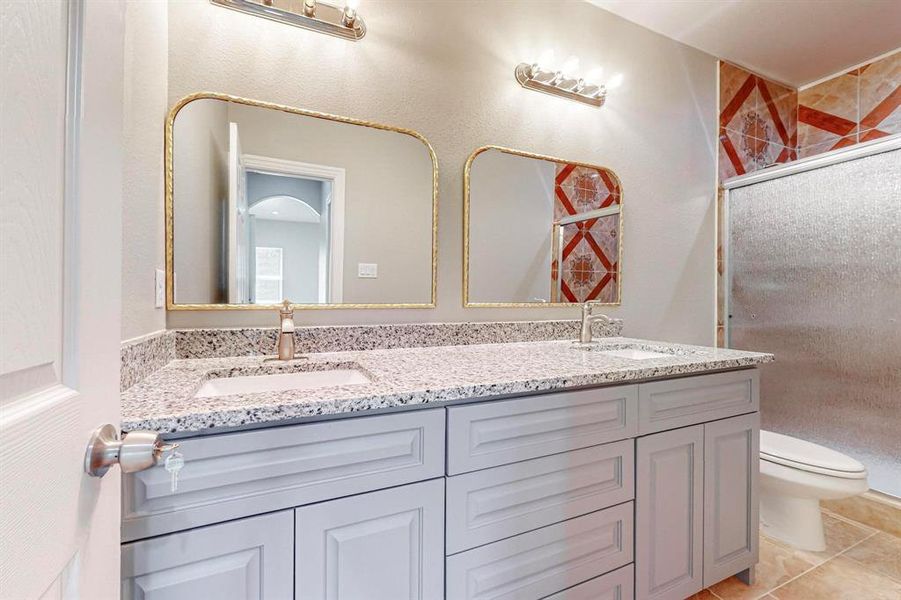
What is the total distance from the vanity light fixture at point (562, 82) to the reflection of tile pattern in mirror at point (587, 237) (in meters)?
0.31

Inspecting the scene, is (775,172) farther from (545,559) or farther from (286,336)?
(286,336)

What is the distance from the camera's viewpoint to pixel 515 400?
1053 mm

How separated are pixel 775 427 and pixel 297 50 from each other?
3.01m

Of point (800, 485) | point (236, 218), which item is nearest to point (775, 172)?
point (800, 485)

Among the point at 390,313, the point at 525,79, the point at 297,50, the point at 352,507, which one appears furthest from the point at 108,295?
the point at 525,79

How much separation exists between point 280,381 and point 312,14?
1198 millimetres

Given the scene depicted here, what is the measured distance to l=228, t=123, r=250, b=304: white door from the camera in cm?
132

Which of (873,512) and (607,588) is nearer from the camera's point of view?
(607,588)

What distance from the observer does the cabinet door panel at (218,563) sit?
724 mm

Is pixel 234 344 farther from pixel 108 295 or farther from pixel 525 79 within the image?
pixel 525 79

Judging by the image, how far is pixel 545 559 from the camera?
1.10m

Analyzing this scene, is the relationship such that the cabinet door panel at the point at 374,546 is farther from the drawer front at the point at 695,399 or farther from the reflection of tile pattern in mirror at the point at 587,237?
the reflection of tile pattern in mirror at the point at 587,237

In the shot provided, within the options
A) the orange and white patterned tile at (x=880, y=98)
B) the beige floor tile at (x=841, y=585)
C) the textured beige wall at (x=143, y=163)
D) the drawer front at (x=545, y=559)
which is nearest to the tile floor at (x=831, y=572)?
the beige floor tile at (x=841, y=585)

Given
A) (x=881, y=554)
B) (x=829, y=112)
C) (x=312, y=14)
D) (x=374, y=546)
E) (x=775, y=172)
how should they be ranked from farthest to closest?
1. (x=829, y=112)
2. (x=775, y=172)
3. (x=881, y=554)
4. (x=312, y=14)
5. (x=374, y=546)
